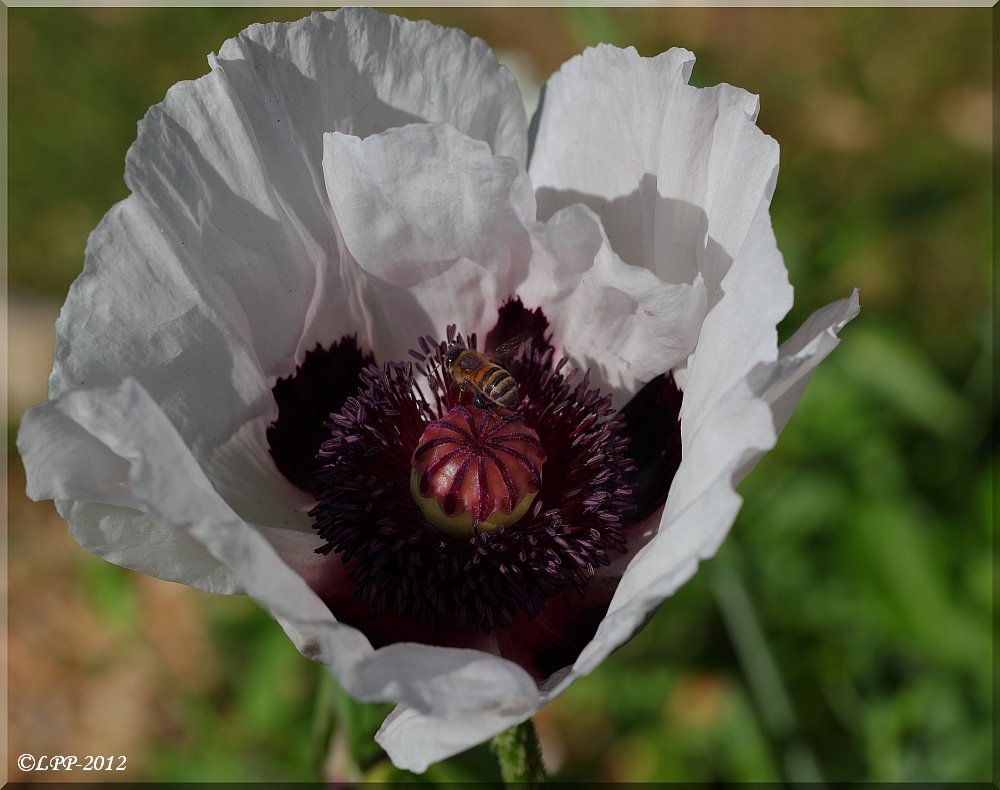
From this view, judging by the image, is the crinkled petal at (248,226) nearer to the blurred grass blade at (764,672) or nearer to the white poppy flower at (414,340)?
the white poppy flower at (414,340)

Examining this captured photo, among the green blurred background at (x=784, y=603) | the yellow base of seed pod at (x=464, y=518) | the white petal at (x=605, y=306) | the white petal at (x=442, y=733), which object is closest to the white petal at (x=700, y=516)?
the white petal at (x=442, y=733)

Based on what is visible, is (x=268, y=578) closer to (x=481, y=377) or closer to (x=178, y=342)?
(x=178, y=342)

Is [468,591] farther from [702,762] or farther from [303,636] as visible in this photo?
[702,762]

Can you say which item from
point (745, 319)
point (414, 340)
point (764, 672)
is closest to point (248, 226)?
point (414, 340)

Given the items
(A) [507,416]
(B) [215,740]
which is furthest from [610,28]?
(B) [215,740]

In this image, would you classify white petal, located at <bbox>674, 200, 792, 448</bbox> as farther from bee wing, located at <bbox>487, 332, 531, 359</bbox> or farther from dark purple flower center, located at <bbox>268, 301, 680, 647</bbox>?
bee wing, located at <bbox>487, 332, 531, 359</bbox>

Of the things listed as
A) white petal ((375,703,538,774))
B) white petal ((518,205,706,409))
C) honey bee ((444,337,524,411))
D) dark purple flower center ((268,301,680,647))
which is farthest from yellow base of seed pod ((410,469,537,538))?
white petal ((375,703,538,774))
